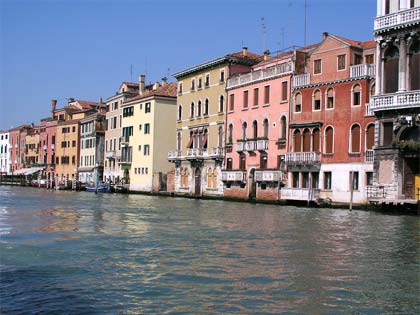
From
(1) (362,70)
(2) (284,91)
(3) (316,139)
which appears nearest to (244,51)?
(2) (284,91)

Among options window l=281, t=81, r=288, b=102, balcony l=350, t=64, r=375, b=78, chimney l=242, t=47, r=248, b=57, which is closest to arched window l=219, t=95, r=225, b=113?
chimney l=242, t=47, r=248, b=57

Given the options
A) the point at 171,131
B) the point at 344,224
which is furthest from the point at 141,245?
the point at 171,131

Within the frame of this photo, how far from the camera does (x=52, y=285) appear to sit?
1040cm

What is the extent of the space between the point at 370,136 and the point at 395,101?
11.3 ft

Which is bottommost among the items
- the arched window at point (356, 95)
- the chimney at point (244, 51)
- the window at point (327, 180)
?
the window at point (327, 180)

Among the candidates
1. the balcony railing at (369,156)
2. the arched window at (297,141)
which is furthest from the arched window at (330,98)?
the balcony railing at (369,156)

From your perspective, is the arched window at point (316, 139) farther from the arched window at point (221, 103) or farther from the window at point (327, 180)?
the arched window at point (221, 103)

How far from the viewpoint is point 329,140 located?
1478 inches

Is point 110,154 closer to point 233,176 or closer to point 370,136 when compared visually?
point 233,176

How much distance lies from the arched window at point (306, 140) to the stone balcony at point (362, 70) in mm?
4916

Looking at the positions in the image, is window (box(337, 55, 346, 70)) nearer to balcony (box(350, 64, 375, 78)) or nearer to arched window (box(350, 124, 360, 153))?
balcony (box(350, 64, 375, 78))

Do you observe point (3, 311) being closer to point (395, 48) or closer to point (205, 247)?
point (205, 247)

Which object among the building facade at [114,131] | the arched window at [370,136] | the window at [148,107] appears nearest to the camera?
the arched window at [370,136]

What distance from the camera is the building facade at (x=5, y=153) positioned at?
10338cm
